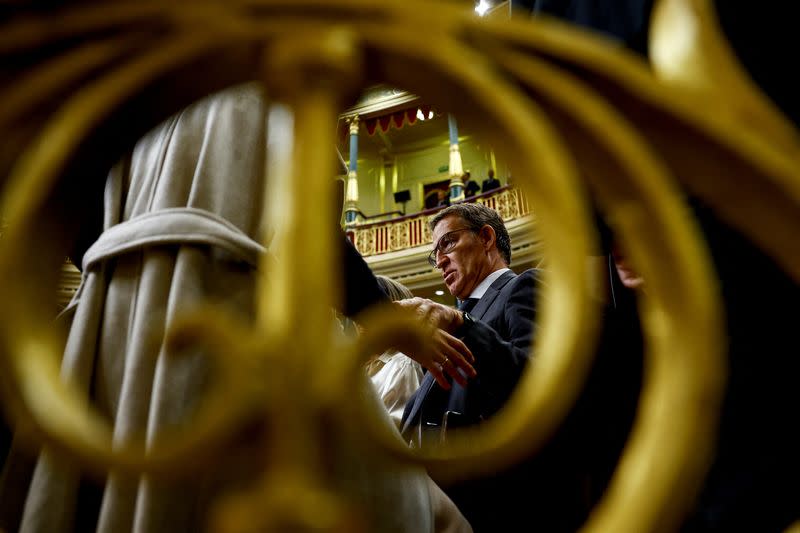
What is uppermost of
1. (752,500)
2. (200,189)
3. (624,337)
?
(200,189)

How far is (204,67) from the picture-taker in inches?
8.6

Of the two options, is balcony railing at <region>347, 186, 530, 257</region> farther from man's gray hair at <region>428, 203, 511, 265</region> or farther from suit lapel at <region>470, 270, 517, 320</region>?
suit lapel at <region>470, 270, 517, 320</region>

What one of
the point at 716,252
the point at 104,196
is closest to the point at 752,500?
the point at 716,252

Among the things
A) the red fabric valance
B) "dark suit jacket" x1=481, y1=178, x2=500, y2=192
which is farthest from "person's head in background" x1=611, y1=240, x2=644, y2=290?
the red fabric valance

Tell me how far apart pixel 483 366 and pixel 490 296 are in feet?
1.60

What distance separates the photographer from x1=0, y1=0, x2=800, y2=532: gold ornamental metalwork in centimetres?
15

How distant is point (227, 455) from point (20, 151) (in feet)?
0.62

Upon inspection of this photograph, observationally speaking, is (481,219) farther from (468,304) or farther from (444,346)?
(444,346)

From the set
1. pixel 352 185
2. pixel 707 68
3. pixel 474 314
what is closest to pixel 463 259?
pixel 474 314

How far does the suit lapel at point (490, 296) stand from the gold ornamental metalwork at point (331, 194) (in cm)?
117

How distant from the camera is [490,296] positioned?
1443 mm

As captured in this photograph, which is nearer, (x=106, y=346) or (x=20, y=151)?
(x=20, y=151)

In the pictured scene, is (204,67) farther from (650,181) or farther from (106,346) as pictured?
(106,346)

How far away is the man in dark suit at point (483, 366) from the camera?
984 millimetres
